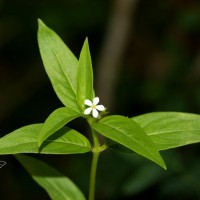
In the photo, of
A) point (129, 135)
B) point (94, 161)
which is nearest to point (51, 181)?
point (94, 161)

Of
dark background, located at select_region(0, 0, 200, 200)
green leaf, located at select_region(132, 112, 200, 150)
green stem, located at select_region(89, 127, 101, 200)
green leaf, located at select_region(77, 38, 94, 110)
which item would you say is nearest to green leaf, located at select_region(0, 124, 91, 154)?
green stem, located at select_region(89, 127, 101, 200)

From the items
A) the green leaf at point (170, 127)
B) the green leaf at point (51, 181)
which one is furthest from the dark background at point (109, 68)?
the green leaf at point (170, 127)

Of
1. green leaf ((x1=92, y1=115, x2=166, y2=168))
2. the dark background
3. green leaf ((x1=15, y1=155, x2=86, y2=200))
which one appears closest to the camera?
green leaf ((x1=92, y1=115, x2=166, y2=168))

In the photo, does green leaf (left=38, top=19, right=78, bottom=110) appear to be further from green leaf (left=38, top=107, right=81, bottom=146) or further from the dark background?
the dark background

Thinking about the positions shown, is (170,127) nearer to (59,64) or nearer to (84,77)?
(84,77)

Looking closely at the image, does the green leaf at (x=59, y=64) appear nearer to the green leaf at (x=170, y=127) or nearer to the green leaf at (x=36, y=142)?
the green leaf at (x=36, y=142)

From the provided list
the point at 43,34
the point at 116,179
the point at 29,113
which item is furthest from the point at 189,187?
the point at 29,113

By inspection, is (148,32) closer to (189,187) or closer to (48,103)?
(48,103)
